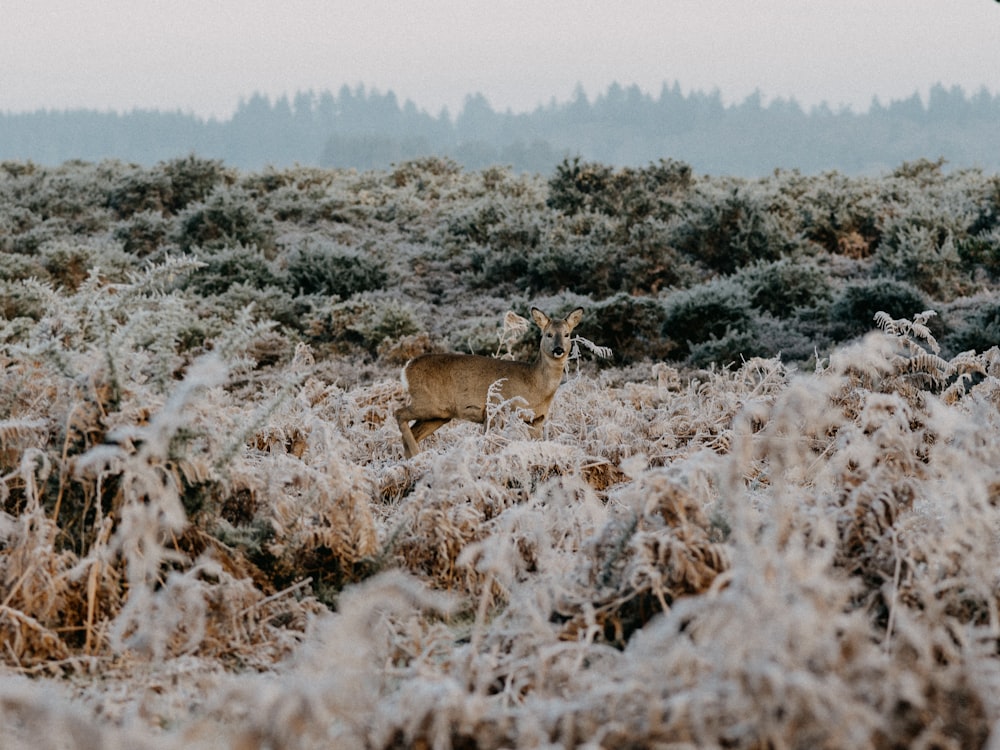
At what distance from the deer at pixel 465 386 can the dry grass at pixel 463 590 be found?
2.59m

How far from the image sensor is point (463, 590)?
13.6 ft

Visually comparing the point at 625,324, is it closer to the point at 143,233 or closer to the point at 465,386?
the point at 465,386

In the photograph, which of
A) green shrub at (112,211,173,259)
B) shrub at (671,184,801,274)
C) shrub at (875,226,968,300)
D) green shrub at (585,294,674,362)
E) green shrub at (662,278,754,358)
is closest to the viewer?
green shrub at (585,294,674,362)

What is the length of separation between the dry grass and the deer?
2585mm

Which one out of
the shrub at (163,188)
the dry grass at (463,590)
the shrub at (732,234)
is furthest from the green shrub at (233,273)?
the dry grass at (463,590)

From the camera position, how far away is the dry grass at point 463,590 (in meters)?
2.05

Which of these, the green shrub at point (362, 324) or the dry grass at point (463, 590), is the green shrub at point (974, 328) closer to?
the green shrub at point (362, 324)

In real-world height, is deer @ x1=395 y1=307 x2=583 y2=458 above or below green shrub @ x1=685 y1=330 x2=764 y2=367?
above

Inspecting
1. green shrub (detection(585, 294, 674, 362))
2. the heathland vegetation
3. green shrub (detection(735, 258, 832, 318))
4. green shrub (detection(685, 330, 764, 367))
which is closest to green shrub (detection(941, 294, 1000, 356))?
green shrub (detection(735, 258, 832, 318))

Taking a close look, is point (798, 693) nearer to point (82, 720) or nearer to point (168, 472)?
point (82, 720)

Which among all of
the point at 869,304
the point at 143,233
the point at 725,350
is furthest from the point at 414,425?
the point at 143,233

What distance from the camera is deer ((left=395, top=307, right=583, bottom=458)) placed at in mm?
7891

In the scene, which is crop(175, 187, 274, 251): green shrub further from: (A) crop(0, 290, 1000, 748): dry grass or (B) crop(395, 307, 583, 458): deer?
(A) crop(0, 290, 1000, 748): dry grass

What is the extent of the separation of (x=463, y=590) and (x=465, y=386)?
391 cm
